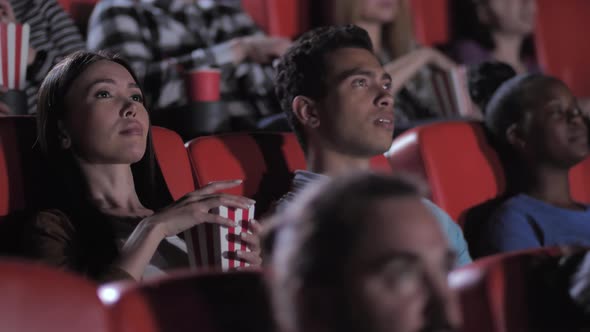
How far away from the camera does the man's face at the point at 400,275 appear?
0.41 meters

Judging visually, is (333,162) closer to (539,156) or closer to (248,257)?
(248,257)

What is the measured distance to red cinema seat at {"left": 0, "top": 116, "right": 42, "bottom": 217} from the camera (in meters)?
0.92

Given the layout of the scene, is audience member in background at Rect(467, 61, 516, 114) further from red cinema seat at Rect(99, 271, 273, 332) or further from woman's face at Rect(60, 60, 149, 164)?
red cinema seat at Rect(99, 271, 273, 332)

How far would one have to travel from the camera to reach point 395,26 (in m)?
1.99

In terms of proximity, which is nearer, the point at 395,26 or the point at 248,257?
the point at 248,257

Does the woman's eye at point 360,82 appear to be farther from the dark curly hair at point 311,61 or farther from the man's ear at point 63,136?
the man's ear at point 63,136

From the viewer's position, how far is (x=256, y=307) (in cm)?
55

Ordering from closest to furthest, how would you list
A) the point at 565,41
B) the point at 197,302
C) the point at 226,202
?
the point at 197,302
the point at 226,202
the point at 565,41

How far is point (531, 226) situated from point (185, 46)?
0.82m

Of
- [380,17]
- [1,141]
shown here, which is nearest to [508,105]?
[380,17]

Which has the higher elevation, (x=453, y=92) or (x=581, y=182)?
(x=453, y=92)

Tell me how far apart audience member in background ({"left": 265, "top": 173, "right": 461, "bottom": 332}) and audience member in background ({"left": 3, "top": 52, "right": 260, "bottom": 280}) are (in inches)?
15.9

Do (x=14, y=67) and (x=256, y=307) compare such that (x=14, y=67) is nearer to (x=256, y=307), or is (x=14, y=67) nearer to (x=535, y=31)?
(x=256, y=307)

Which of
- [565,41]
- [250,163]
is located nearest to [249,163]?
[250,163]
